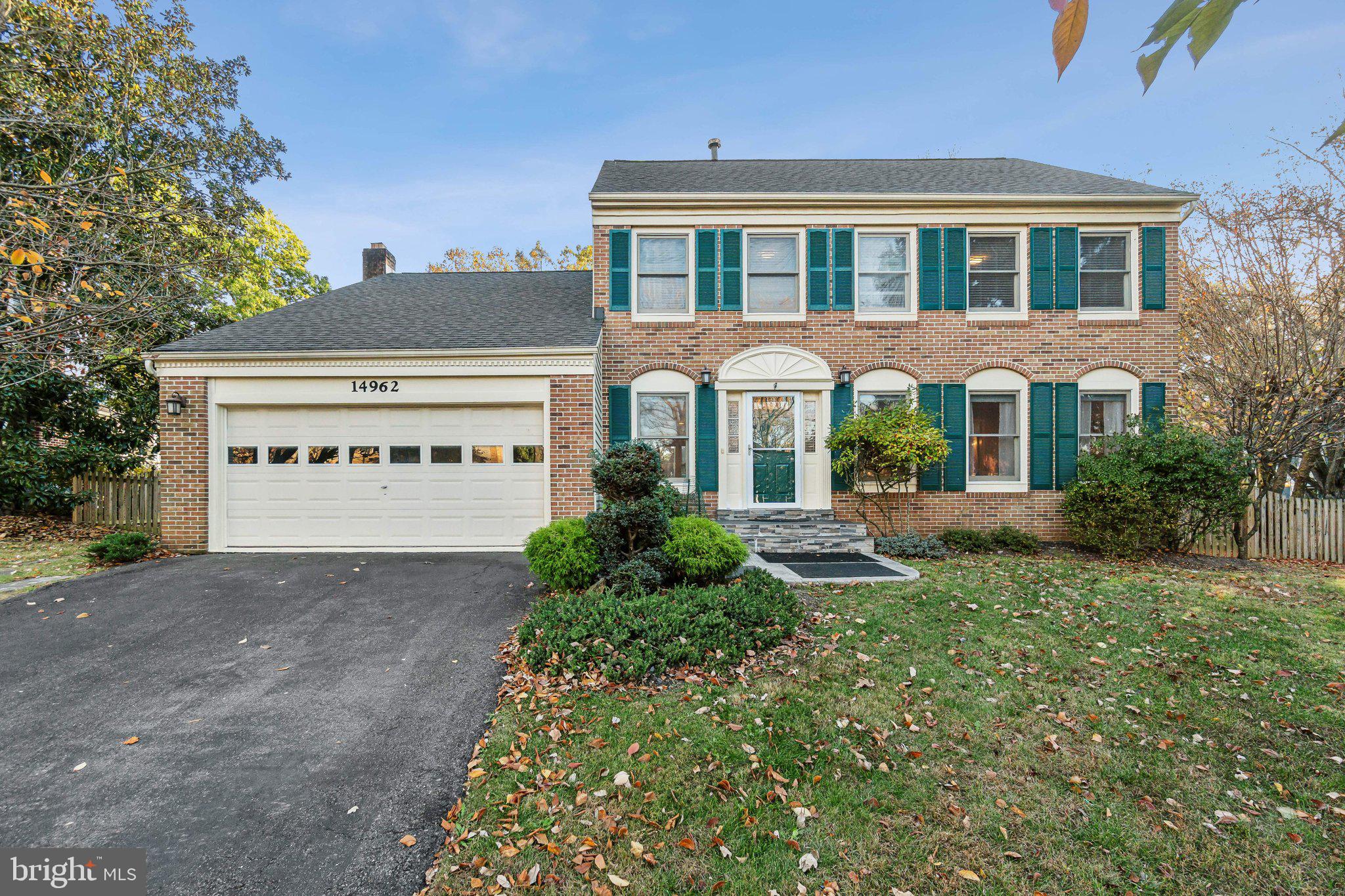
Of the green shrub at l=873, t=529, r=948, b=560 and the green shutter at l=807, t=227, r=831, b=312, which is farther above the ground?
the green shutter at l=807, t=227, r=831, b=312

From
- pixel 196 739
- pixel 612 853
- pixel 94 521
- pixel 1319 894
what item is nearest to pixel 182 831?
pixel 196 739

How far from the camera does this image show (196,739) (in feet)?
11.0

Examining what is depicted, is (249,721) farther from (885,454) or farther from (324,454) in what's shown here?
(885,454)

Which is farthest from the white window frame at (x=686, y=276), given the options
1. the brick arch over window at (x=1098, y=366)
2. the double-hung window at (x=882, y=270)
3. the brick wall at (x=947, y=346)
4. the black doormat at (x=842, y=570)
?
the brick arch over window at (x=1098, y=366)

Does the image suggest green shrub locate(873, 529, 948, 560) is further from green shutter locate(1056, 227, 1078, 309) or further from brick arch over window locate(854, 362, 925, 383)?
green shutter locate(1056, 227, 1078, 309)

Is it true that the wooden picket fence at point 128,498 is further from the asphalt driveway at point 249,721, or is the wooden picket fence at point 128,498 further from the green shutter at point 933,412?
the green shutter at point 933,412

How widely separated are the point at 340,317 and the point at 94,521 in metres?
6.26

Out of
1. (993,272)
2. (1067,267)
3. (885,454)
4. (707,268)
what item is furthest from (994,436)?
(707,268)

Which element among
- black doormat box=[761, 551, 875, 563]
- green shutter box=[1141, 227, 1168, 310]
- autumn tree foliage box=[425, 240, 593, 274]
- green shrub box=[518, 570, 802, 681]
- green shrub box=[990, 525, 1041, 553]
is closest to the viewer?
green shrub box=[518, 570, 802, 681]

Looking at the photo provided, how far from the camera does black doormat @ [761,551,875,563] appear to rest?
7.70 m

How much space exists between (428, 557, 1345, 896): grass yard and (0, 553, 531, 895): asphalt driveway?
0.50 metres

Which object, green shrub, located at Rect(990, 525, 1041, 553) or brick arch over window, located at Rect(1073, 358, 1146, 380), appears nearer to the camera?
green shrub, located at Rect(990, 525, 1041, 553)

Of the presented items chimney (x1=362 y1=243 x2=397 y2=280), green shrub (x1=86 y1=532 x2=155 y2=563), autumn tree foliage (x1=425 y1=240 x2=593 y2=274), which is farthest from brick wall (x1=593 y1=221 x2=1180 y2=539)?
autumn tree foliage (x1=425 y1=240 x2=593 y2=274)

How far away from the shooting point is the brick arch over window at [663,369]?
9.29 metres
